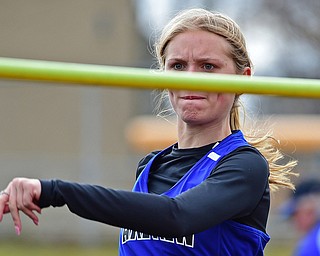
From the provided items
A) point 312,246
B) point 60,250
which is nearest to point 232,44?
point 312,246

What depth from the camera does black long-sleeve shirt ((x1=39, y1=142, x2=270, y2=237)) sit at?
8.95ft

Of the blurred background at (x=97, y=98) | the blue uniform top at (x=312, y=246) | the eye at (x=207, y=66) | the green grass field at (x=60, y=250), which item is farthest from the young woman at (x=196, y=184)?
the green grass field at (x=60, y=250)

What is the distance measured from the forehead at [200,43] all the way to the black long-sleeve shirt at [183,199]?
1.06 ft

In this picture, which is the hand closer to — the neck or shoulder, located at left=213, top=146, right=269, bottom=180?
shoulder, located at left=213, top=146, right=269, bottom=180

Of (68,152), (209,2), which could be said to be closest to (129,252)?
(68,152)

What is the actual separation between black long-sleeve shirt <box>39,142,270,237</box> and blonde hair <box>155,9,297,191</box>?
0.92ft

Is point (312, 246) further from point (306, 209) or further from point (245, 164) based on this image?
point (245, 164)

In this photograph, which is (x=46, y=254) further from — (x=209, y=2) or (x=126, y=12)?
(x=126, y=12)

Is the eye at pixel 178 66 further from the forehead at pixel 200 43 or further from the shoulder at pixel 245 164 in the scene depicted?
the shoulder at pixel 245 164

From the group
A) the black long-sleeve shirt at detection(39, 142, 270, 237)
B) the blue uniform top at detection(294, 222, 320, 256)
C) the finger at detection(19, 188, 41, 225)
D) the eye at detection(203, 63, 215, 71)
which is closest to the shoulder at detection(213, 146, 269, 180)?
the black long-sleeve shirt at detection(39, 142, 270, 237)

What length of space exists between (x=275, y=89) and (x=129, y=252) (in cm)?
85

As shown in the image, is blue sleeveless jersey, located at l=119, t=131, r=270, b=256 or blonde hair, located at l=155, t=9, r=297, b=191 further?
blonde hair, located at l=155, t=9, r=297, b=191

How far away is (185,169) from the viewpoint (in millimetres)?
3342

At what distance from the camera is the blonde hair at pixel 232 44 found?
335cm
